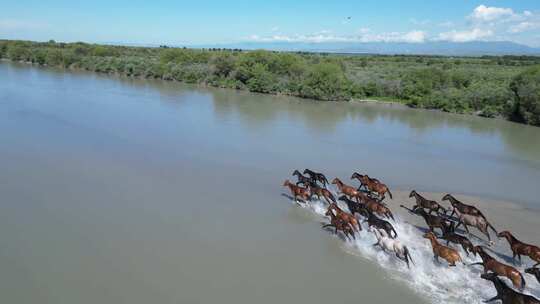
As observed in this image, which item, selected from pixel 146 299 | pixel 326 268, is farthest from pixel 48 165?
pixel 326 268

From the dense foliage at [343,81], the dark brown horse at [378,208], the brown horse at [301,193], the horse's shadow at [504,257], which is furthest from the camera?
the dense foliage at [343,81]

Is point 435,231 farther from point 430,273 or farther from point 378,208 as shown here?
point 430,273

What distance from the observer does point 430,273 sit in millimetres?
8414

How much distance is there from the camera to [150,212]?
1102 centimetres

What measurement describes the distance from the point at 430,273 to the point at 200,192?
6731 mm

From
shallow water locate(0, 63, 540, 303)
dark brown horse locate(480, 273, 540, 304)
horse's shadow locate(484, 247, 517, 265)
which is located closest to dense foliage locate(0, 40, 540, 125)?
shallow water locate(0, 63, 540, 303)

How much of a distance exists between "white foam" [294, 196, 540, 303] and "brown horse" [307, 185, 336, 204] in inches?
63.3

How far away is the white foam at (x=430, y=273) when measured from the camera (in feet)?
25.3

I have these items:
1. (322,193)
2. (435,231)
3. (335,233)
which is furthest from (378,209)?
(322,193)

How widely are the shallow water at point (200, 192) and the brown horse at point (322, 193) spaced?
66 cm

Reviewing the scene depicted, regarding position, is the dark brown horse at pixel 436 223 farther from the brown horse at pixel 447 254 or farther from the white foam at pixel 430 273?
the brown horse at pixel 447 254

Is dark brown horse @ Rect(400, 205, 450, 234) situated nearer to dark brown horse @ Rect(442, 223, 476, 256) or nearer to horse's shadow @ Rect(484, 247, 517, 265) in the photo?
dark brown horse @ Rect(442, 223, 476, 256)

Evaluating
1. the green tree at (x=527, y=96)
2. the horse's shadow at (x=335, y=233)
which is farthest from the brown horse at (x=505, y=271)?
the green tree at (x=527, y=96)

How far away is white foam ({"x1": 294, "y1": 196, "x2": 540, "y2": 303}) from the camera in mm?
7715
